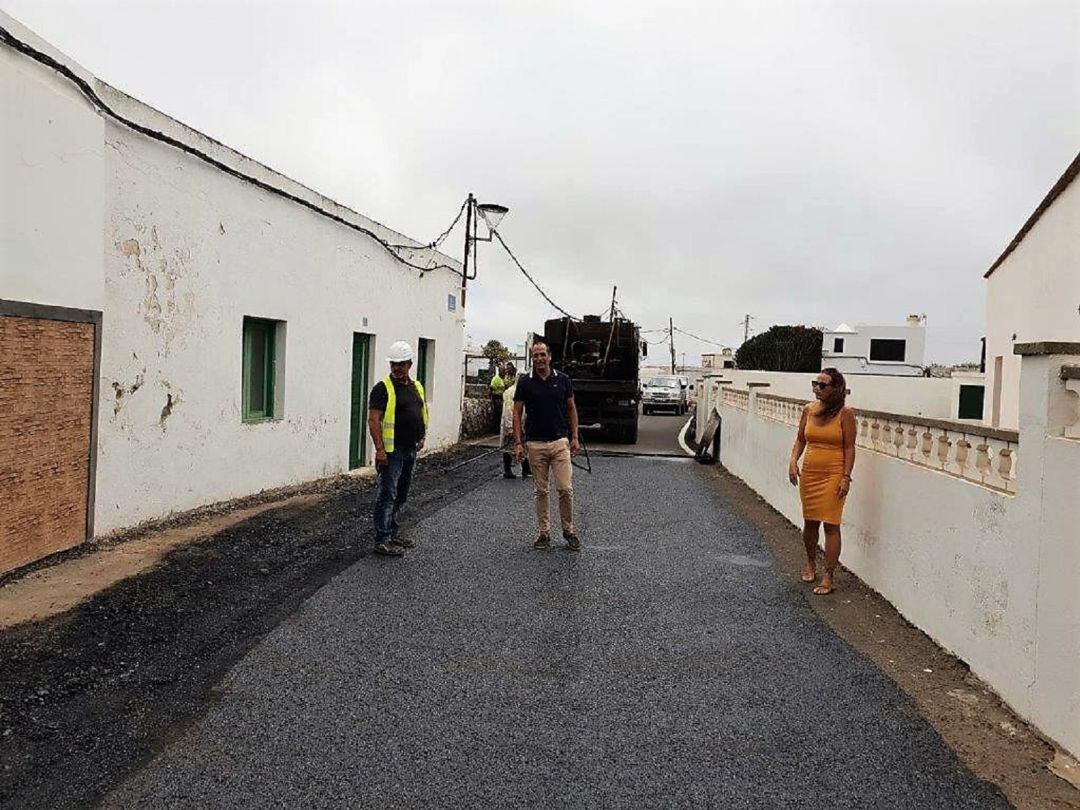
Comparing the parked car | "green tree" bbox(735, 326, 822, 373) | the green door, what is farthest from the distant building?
the green door

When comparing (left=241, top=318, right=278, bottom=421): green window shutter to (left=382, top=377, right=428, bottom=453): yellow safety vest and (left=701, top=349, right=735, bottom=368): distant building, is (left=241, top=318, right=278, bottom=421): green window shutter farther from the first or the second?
(left=701, top=349, right=735, bottom=368): distant building

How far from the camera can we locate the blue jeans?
845cm

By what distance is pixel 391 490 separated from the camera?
8.51 m

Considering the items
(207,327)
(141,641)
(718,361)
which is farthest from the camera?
(718,361)

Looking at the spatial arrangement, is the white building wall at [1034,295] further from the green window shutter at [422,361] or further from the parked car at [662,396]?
the parked car at [662,396]

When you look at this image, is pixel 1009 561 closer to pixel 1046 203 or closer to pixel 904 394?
pixel 1046 203

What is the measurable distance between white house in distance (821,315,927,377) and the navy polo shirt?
A: 61958 mm

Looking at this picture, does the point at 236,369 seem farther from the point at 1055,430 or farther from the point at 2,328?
the point at 1055,430

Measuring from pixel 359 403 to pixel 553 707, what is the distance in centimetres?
1161

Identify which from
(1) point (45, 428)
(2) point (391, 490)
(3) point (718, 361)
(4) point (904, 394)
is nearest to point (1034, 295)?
(2) point (391, 490)

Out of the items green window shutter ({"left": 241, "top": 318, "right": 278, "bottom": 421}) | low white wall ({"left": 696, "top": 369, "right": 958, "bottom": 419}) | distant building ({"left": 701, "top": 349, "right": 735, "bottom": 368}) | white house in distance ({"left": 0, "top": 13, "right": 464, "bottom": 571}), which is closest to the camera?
white house in distance ({"left": 0, "top": 13, "right": 464, "bottom": 571})

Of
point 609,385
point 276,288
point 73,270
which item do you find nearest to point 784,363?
point 609,385

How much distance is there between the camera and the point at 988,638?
5.30 m

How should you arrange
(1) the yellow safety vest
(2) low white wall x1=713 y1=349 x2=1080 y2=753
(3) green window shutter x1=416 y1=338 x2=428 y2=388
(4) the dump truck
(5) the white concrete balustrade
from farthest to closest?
(4) the dump truck < (3) green window shutter x1=416 y1=338 x2=428 y2=388 < (1) the yellow safety vest < (5) the white concrete balustrade < (2) low white wall x1=713 y1=349 x2=1080 y2=753
